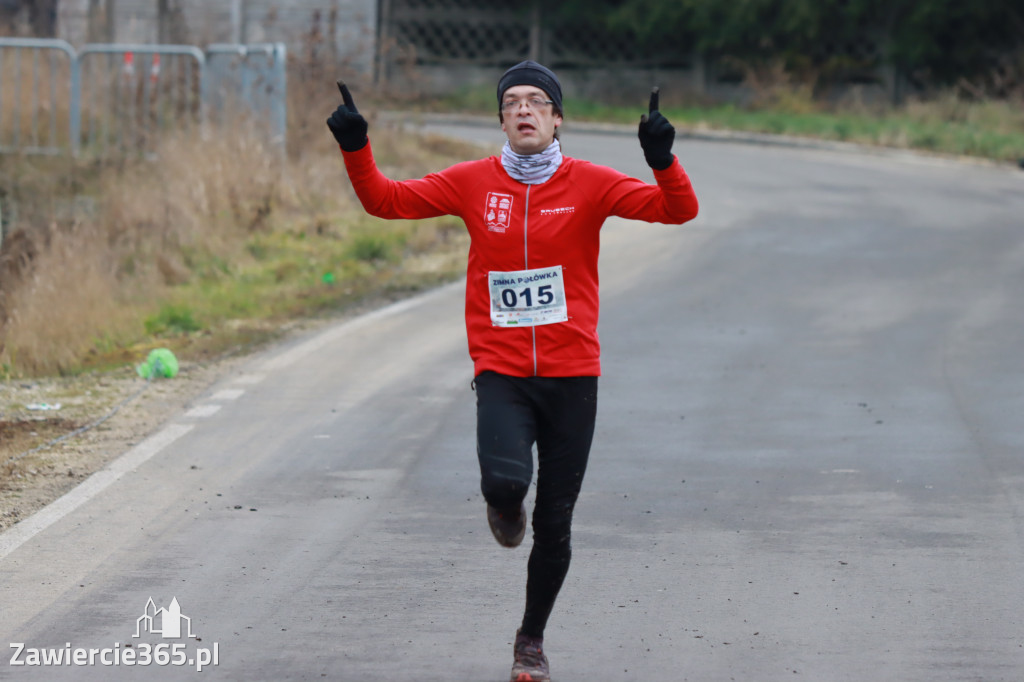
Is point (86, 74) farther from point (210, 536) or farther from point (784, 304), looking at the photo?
point (210, 536)

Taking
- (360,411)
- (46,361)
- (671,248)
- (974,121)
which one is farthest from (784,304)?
(974,121)

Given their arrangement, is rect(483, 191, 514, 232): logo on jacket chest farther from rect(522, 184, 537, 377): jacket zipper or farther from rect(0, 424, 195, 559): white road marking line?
rect(0, 424, 195, 559): white road marking line

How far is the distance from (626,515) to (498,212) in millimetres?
2438

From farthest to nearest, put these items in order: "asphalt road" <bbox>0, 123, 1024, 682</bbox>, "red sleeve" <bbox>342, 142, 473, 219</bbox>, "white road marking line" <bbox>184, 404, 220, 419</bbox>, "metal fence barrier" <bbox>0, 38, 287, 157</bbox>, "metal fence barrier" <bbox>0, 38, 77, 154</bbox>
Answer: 1. "metal fence barrier" <bbox>0, 38, 77, 154</bbox>
2. "metal fence barrier" <bbox>0, 38, 287, 157</bbox>
3. "white road marking line" <bbox>184, 404, 220, 419</bbox>
4. "asphalt road" <bbox>0, 123, 1024, 682</bbox>
5. "red sleeve" <bbox>342, 142, 473, 219</bbox>

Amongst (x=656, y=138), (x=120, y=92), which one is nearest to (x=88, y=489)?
(x=656, y=138)

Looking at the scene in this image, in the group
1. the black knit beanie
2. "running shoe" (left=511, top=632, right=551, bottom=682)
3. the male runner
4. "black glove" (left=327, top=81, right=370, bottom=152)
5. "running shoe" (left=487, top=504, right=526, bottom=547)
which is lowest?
"running shoe" (left=511, top=632, right=551, bottom=682)

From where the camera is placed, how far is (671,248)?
15.5 metres

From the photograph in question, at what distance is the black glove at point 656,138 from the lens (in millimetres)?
4691

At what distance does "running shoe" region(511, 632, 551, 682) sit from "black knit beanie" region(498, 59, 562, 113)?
5.64ft

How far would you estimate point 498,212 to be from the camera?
5.02 metres

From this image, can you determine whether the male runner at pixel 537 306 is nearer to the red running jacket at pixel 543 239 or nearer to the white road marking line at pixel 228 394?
the red running jacket at pixel 543 239

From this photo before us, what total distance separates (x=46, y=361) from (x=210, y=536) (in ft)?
15.3

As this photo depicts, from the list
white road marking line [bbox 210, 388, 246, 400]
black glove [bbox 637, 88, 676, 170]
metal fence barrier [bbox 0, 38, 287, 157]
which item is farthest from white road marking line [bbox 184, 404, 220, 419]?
metal fence barrier [bbox 0, 38, 287, 157]

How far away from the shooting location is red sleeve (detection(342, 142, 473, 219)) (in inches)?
201
